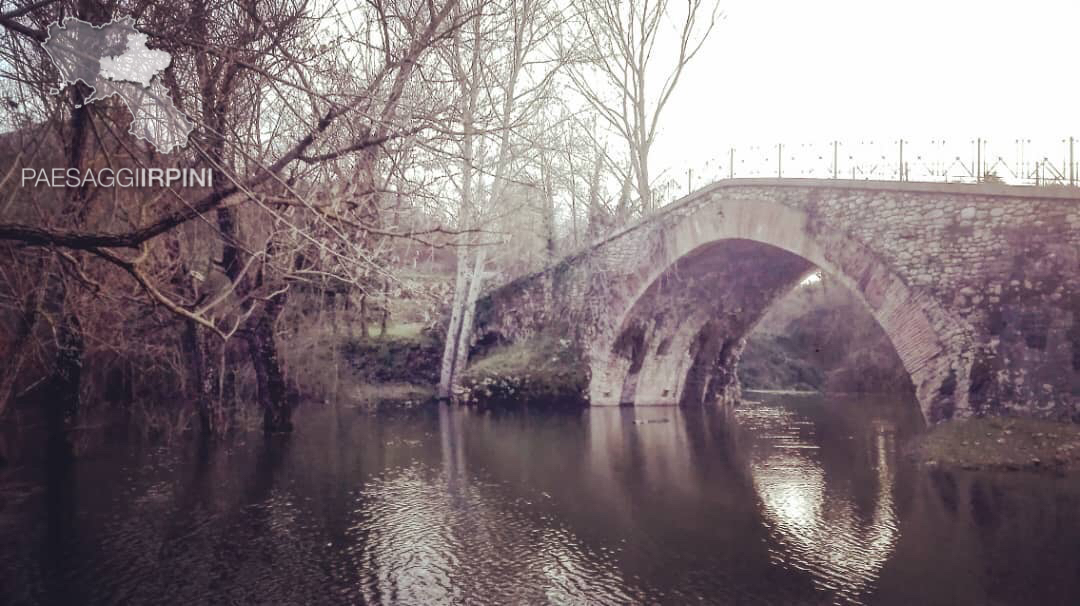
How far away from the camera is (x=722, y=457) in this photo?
10898 mm

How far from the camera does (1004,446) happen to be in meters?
9.39

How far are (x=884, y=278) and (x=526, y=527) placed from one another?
6.49 meters

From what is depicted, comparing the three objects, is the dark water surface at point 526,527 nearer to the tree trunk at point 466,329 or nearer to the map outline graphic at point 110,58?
the map outline graphic at point 110,58

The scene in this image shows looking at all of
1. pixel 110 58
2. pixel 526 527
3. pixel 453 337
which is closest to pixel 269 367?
pixel 526 527

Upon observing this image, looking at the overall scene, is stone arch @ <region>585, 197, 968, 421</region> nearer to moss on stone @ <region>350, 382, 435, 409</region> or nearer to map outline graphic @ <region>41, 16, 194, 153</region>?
moss on stone @ <region>350, 382, 435, 409</region>

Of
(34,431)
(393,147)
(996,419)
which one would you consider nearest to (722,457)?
(996,419)

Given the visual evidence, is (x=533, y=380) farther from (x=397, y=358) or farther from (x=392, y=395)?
(x=397, y=358)

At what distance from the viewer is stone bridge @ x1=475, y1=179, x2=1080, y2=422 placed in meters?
9.59

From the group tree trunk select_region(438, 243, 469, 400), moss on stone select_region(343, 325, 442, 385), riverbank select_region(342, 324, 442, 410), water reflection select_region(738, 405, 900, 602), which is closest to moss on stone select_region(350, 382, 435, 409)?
riverbank select_region(342, 324, 442, 410)

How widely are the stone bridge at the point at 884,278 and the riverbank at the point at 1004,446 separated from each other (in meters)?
0.18

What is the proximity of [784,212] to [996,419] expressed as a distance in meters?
4.32

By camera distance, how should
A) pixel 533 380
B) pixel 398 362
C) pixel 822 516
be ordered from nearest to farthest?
pixel 822 516 < pixel 533 380 < pixel 398 362

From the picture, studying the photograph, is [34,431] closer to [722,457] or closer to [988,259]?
[722,457]

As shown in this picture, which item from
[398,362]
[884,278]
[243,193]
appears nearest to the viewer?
[243,193]
